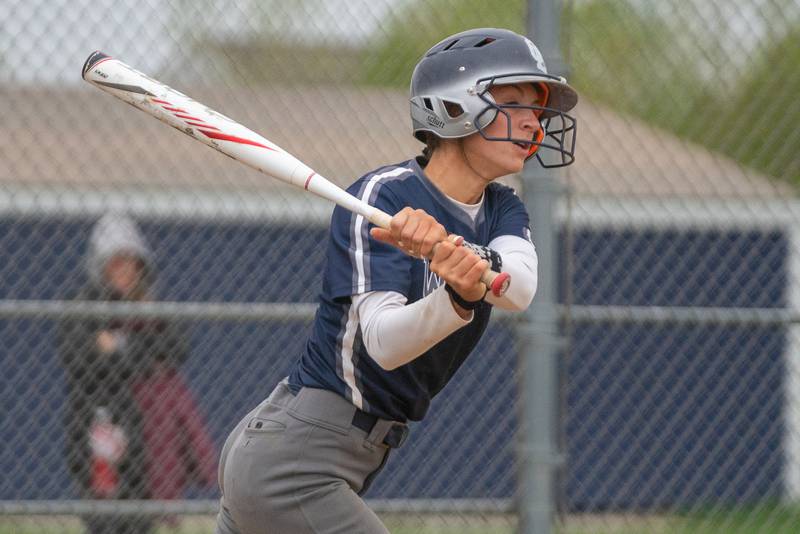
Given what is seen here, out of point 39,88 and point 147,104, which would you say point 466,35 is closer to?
point 147,104

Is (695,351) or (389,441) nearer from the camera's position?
(389,441)

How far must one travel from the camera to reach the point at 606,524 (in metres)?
5.63

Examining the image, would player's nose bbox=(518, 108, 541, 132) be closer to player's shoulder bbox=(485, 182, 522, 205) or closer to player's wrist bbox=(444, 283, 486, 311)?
player's shoulder bbox=(485, 182, 522, 205)

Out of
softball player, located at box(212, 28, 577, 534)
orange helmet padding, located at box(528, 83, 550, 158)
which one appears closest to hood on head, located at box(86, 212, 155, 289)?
softball player, located at box(212, 28, 577, 534)

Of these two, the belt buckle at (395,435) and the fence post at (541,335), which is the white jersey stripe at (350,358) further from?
the fence post at (541,335)

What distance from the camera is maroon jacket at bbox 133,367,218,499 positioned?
5.14 metres

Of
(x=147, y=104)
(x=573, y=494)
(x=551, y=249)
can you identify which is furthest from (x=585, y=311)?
(x=573, y=494)

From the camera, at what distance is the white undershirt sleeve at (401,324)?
2555mm

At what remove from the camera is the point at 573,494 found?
26.3ft

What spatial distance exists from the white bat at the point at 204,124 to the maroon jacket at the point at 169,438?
2164 millimetres

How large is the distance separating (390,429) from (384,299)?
16.7 inches

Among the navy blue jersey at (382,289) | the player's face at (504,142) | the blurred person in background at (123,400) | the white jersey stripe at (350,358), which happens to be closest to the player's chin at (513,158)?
the player's face at (504,142)

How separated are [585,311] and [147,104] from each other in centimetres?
222

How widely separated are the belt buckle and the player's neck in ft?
1.92
